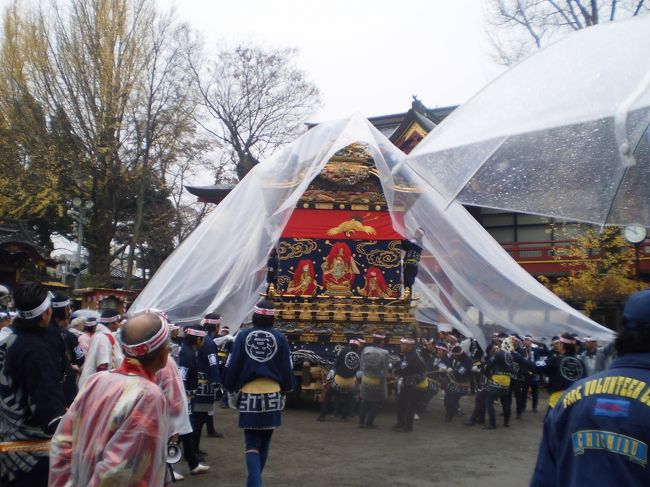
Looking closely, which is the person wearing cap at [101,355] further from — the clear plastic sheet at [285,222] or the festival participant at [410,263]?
the festival participant at [410,263]

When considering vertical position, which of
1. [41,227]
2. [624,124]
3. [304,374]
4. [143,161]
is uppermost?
[143,161]

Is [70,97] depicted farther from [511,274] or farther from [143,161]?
[511,274]

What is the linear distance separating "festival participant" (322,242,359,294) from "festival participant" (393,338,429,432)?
1.92m

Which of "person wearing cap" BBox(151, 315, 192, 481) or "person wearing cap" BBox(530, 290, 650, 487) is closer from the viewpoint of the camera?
"person wearing cap" BBox(530, 290, 650, 487)

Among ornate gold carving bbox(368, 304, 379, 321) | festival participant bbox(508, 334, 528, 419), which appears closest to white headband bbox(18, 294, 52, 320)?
ornate gold carving bbox(368, 304, 379, 321)

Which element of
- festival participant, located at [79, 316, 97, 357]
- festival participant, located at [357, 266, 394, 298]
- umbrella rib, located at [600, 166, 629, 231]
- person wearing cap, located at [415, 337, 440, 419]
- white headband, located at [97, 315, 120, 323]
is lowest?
person wearing cap, located at [415, 337, 440, 419]

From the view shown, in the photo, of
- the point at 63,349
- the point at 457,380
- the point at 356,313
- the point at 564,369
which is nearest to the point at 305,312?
the point at 356,313

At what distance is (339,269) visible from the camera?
12352 mm

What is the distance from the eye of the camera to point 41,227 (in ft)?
80.8

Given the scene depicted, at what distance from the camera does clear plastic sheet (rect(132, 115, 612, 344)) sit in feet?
19.9

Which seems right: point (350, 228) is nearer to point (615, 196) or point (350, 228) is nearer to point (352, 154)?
point (352, 154)

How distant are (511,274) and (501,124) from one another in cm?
325

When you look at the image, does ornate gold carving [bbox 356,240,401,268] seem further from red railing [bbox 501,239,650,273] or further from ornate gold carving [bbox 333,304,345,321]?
red railing [bbox 501,239,650,273]

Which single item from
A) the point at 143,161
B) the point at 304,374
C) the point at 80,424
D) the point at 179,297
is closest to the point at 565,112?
the point at 80,424
